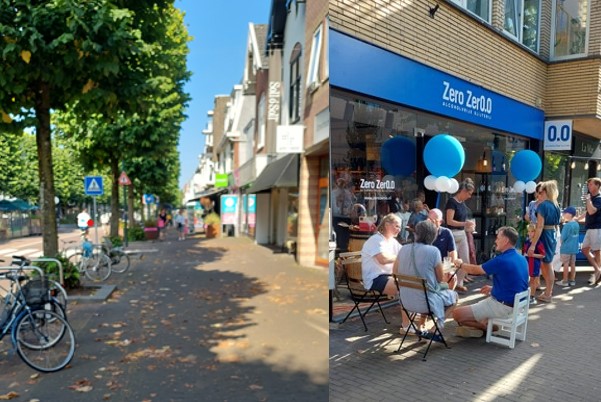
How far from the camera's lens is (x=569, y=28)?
62.4 inches

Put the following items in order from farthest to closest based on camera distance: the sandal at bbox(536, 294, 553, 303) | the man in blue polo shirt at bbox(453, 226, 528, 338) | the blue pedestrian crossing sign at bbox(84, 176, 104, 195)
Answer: the blue pedestrian crossing sign at bbox(84, 176, 104, 195), the sandal at bbox(536, 294, 553, 303), the man in blue polo shirt at bbox(453, 226, 528, 338)

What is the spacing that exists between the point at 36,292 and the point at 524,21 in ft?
17.4

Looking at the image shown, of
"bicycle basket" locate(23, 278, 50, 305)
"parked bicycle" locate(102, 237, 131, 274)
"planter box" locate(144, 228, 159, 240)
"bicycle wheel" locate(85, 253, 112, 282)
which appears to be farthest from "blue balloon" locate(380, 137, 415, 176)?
"planter box" locate(144, 228, 159, 240)

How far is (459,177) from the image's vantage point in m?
1.23

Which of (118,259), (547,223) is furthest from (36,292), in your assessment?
(118,259)

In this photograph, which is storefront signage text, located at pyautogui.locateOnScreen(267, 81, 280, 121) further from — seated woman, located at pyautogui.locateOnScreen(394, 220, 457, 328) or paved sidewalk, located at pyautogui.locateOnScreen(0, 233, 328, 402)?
seated woman, located at pyautogui.locateOnScreen(394, 220, 457, 328)

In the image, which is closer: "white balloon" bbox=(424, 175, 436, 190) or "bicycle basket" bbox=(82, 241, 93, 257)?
"white balloon" bbox=(424, 175, 436, 190)

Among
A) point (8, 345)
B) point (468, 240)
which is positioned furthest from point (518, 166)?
point (8, 345)

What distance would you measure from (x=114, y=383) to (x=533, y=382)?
399 cm

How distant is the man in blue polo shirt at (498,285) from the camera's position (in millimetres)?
1342

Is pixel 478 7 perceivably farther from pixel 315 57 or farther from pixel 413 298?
pixel 413 298

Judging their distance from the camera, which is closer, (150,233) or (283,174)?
(283,174)

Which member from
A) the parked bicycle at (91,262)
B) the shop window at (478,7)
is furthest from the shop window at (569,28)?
the parked bicycle at (91,262)

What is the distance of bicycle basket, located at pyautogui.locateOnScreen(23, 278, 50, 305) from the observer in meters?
5.10
